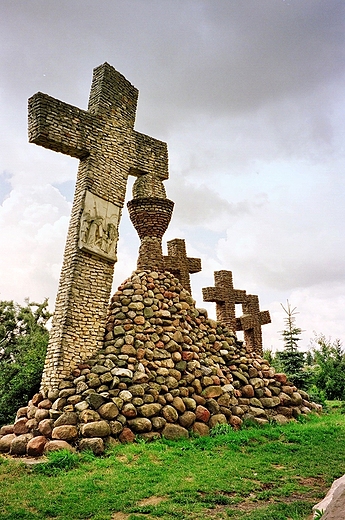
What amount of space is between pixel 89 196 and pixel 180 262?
440cm

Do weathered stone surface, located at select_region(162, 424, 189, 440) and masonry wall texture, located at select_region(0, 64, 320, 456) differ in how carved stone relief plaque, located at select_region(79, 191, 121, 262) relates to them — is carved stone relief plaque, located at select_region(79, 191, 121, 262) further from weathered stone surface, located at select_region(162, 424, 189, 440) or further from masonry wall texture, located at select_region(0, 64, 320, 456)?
weathered stone surface, located at select_region(162, 424, 189, 440)

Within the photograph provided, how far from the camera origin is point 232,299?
14.5 meters

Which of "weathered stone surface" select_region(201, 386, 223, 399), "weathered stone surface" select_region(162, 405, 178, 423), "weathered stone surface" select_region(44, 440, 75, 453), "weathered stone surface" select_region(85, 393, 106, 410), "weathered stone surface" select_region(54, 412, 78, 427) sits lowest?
"weathered stone surface" select_region(44, 440, 75, 453)

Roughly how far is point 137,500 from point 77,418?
280cm

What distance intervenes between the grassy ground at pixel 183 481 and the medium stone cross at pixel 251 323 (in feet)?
24.0

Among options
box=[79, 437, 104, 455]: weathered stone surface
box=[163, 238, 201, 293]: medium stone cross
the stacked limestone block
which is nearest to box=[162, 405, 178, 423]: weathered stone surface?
the stacked limestone block

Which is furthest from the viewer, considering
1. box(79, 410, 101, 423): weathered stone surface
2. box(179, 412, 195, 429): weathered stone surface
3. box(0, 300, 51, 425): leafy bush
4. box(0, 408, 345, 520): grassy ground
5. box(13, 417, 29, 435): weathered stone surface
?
box(0, 300, 51, 425): leafy bush

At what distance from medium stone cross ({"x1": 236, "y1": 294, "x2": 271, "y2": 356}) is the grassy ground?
24.0 ft

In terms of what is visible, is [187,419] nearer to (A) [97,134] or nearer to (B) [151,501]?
(B) [151,501]

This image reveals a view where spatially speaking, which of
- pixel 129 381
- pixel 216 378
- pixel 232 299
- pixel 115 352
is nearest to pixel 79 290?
pixel 115 352

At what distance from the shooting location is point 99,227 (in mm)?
9492

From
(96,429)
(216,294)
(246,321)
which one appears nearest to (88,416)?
(96,429)

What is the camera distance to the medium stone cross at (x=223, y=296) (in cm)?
1422

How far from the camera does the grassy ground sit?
4.66 meters
